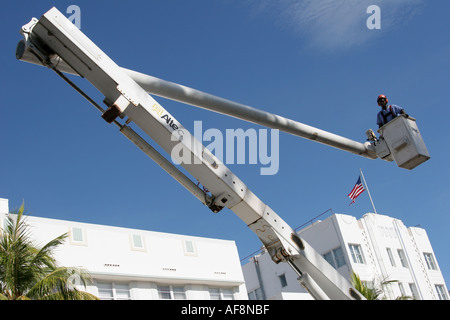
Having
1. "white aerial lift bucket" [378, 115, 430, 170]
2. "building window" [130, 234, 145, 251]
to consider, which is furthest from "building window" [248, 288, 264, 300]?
"white aerial lift bucket" [378, 115, 430, 170]

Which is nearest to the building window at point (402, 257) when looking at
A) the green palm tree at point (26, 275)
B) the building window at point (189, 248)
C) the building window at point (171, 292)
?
the building window at point (189, 248)

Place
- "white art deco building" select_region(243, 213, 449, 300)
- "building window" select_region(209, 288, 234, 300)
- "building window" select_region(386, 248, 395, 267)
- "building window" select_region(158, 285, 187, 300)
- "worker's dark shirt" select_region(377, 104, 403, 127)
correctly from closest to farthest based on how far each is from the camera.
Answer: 1. "worker's dark shirt" select_region(377, 104, 403, 127)
2. "building window" select_region(158, 285, 187, 300)
3. "building window" select_region(209, 288, 234, 300)
4. "white art deco building" select_region(243, 213, 449, 300)
5. "building window" select_region(386, 248, 395, 267)

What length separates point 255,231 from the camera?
35.8 feet

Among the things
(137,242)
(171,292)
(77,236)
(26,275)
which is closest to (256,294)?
(171,292)

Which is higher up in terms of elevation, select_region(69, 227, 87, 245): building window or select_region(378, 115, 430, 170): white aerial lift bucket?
select_region(69, 227, 87, 245): building window

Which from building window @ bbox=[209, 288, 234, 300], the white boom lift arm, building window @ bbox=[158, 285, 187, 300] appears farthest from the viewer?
building window @ bbox=[209, 288, 234, 300]

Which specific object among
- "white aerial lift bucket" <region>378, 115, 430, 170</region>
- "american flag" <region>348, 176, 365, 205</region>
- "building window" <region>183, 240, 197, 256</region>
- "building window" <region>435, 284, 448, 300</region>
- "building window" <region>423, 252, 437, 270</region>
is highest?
"american flag" <region>348, 176, 365, 205</region>

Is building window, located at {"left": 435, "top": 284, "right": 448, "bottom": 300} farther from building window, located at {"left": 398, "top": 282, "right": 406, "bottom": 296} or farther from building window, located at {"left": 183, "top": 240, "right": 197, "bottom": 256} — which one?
building window, located at {"left": 183, "top": 240, "right": 197, "bottom": 256}

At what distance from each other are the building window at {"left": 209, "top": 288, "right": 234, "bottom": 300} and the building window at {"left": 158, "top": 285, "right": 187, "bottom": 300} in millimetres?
1668

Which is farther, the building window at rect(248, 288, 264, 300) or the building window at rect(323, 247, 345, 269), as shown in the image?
the building window at rect(248, 288, 264, 300)

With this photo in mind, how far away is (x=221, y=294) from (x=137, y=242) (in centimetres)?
522

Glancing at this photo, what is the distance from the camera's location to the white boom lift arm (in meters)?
9.46
